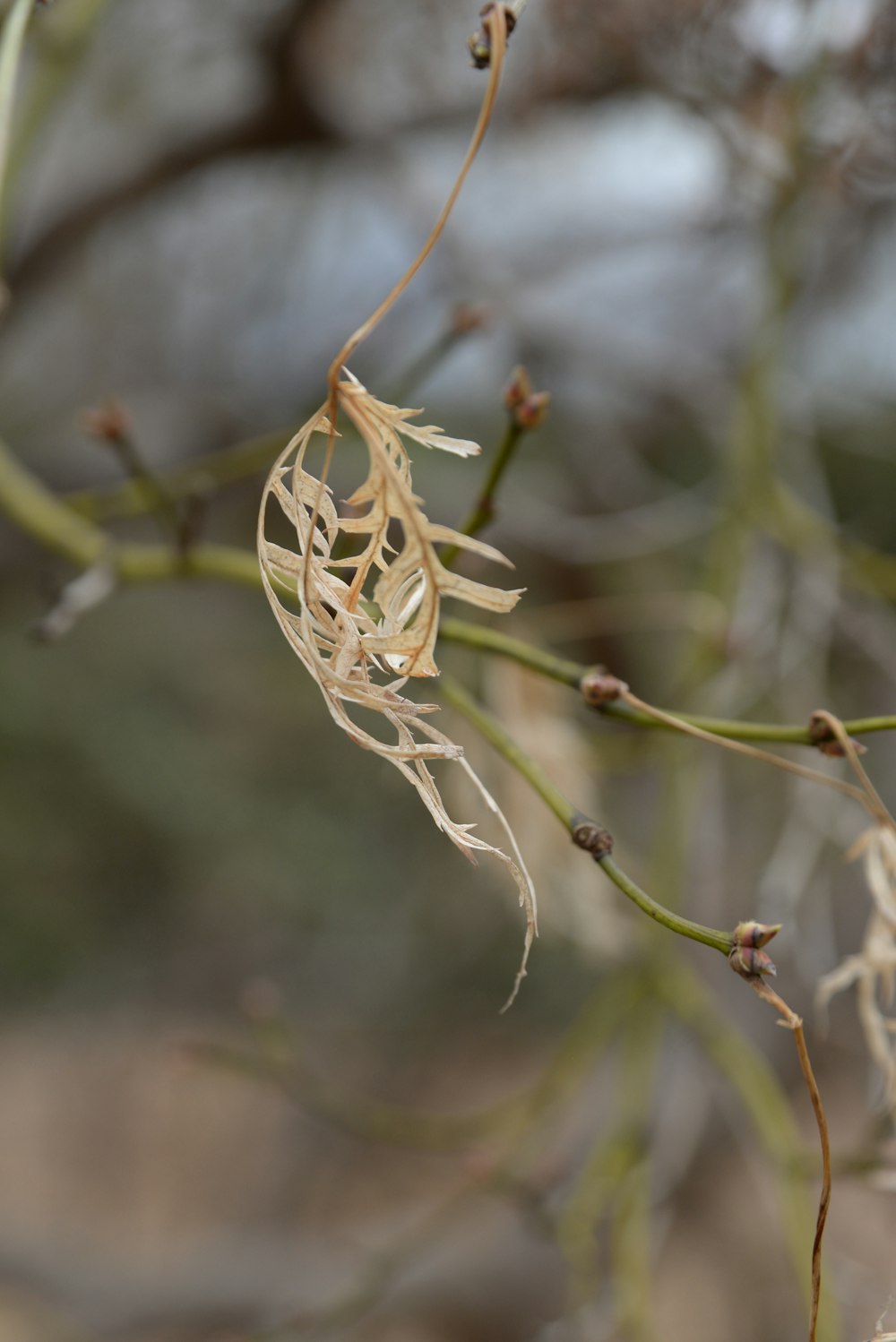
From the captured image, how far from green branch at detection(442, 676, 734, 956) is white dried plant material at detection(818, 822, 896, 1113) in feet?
0.27

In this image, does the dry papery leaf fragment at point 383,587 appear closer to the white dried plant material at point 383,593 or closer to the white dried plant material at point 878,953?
the white dried plant material at point 383,593

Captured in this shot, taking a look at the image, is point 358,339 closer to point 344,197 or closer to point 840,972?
point 840,972

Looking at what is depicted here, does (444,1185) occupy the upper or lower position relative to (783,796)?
lower

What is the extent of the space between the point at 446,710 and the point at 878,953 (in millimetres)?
403

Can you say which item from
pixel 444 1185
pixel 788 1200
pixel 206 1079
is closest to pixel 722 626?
pixel 788 1200

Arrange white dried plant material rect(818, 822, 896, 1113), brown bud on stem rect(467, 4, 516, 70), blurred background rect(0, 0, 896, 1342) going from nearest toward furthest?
1. brown bud on stem rect(467, 4, 516, 70)
2. white dried plant material rect(818, 822, 896, 1113)
3. blurred background rect(0, 0, 896, 1342)

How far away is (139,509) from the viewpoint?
1.92 feet

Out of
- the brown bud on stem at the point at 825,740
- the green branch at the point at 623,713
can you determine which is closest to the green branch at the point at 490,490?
the green branch at the point at 623,713

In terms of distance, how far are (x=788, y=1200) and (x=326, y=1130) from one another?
1.85 metres

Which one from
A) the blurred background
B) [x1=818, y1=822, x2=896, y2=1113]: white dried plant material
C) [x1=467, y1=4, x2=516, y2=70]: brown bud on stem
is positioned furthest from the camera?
the blurred background

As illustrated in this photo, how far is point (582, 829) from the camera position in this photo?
28 centimetres

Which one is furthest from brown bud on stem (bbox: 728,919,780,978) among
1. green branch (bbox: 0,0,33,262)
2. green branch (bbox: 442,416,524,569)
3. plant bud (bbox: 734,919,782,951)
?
green branch (bbox: 0,0,33,262)

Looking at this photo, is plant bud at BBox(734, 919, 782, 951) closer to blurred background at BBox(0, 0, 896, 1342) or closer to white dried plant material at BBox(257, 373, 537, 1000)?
white dried plant material at BBox(257, 373, 537, 1000)

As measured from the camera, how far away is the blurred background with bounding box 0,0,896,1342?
75 centimetres
